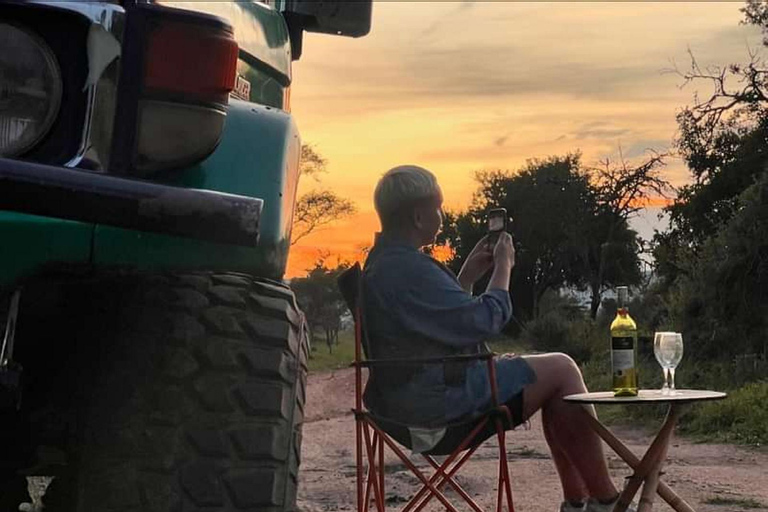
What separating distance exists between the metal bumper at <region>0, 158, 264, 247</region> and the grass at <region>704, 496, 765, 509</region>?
3.99m

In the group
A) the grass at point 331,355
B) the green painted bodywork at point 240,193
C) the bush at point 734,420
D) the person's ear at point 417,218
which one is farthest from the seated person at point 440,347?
the grass at point 331,355

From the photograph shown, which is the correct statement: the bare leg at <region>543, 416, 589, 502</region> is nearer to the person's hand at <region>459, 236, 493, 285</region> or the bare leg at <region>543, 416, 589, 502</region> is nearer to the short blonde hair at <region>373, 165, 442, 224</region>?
the person's hand at <region>459, 236, 493, 285</region>

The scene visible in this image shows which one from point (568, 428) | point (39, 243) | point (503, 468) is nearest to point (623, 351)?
point (568, 428)

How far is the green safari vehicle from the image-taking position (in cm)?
209

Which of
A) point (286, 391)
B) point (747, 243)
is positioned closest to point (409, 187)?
point (286, 391)

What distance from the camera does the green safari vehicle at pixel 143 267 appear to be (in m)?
2.09

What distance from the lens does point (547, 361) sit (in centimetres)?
399

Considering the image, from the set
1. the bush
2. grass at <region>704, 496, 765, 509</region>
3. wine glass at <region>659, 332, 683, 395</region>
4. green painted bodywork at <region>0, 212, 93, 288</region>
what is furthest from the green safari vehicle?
the bush

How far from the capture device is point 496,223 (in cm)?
414

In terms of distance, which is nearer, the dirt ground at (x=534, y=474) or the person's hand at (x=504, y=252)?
the person's hand at (x=504, y=252)

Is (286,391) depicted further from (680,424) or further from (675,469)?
(680,424)

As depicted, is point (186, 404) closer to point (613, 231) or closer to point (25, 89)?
point (25, 89)

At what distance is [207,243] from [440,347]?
1673 millimetres

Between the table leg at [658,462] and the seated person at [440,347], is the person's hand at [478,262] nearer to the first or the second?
the seated person at [440,347]
